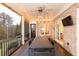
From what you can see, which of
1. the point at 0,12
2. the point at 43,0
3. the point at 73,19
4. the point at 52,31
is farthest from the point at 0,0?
the point at 52,31

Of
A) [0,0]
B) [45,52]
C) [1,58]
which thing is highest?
[0,0]

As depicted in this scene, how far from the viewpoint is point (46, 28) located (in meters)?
12.6

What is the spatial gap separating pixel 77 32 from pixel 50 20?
8201 mm

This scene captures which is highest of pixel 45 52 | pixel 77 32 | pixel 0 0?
pixel 0 0

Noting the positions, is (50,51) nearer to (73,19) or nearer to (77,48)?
(77,48)

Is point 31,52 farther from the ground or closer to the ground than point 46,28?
closer to the ground

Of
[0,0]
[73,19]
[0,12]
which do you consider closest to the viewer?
[0,0]

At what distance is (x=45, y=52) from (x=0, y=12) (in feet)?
6.70

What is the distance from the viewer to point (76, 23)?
4516mm

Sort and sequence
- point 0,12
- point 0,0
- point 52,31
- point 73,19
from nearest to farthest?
point 0,0, point 0,12, point 73,19, point 52,31

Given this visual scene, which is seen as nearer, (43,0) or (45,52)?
(43,0)

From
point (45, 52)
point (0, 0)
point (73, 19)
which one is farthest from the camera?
point (73, 19)

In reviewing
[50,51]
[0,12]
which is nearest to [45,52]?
[50,51]

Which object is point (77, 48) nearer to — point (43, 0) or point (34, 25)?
point (43, 0)
